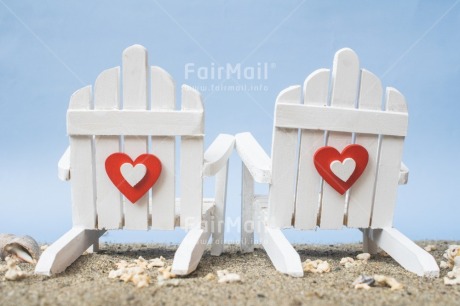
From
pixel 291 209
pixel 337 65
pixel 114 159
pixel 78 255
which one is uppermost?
pixel 337 65

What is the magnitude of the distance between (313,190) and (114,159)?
3.76 ft

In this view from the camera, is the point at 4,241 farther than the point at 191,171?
Yes

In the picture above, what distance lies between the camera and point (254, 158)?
145 inches

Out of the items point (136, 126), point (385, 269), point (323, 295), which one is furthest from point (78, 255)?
point (385, 269)

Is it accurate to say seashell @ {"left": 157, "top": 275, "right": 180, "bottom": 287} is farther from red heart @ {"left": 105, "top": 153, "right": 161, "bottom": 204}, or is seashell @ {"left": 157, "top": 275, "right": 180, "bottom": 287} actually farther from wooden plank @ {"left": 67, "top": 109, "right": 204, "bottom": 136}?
wooden plank @ {"left": 67, "top": 109, "right": 204, "bottom": 136}

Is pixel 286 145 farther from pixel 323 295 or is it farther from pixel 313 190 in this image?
pixel 323 295

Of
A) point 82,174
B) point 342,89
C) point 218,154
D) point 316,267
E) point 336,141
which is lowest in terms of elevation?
point 316,267

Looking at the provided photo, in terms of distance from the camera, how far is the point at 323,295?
9.26 ft

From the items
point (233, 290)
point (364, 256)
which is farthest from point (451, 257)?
point (233, 290)

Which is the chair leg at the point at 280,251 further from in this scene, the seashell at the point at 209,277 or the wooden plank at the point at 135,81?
the wooden plank at the point at 135,81

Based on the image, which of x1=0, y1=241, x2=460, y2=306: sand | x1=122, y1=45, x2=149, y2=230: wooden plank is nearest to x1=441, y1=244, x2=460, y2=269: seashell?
x1=0, y1=241, x2=460, y2=306: sand

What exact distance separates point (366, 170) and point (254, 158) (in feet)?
2.15

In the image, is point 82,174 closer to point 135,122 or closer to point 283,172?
point 135,122

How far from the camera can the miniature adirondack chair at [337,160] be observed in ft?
11.2
